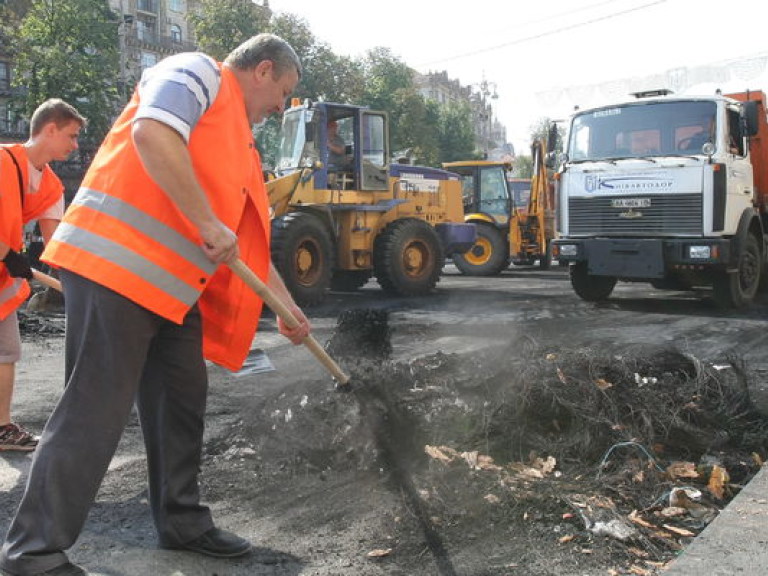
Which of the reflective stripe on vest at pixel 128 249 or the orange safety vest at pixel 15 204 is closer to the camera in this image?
the reflective stripe on vest at pixel 128 249

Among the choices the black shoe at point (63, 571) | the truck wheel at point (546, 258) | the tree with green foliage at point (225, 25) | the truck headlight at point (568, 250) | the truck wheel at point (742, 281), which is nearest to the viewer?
the black shoe at point (63, 571)

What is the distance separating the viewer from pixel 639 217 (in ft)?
30.6

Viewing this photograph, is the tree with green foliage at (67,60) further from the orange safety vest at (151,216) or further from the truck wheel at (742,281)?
the orange safety vest at (151,216)

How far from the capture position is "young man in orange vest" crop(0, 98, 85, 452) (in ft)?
12.5

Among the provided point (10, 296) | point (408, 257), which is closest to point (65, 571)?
point (10, 296)

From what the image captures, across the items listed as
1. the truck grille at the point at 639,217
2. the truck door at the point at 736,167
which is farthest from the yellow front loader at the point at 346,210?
the truck door at the point at 736,167

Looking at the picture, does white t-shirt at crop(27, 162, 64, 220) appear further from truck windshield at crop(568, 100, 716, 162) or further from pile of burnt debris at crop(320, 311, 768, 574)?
truck windshield at crop(568, 100, 716, 162)

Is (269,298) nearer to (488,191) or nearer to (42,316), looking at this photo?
(42,316)

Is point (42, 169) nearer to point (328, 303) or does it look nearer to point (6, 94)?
point (328, 303)

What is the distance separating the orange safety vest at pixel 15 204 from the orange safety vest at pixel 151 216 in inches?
62.5

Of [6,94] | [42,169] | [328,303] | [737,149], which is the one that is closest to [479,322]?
[328,303]

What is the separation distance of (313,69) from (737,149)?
25296 millimetres

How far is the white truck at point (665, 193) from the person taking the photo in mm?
8930

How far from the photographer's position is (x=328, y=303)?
10.9 m
